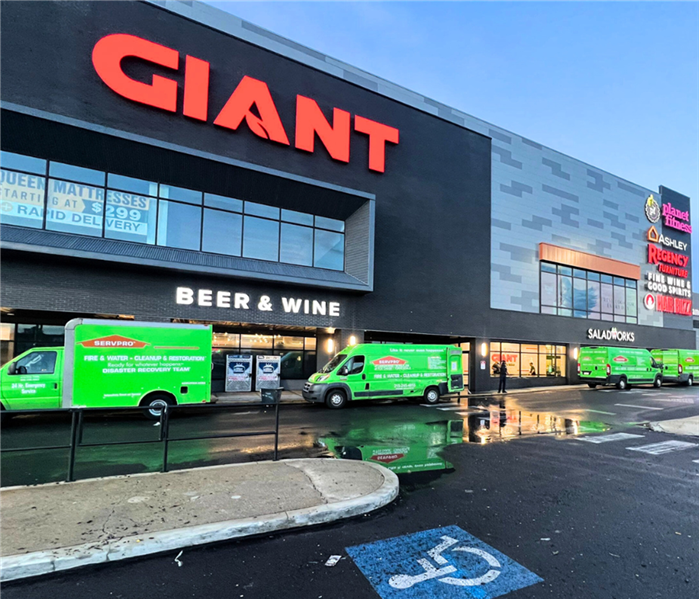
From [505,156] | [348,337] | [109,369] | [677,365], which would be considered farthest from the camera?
[677,365]

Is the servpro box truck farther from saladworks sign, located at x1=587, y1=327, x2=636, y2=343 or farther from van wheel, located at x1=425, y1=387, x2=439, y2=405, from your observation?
saladworks sign, located at x1=587, y1=327, x2=636, y2=343

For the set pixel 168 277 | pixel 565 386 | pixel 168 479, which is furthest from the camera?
pixel 565 386

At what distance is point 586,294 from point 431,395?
62.9ft

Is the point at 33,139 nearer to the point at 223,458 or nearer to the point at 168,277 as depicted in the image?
the point at 168,277

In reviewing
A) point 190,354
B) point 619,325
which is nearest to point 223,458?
point 190,354

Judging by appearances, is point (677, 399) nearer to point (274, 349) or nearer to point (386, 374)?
point (386, 374)

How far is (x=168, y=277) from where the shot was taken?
16.8 m

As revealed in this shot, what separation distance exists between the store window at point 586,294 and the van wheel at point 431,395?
13700mm

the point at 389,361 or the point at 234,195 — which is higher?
the point at 234,195

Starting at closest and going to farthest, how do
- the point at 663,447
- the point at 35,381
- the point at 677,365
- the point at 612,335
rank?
1. the point at 663,447
2. the point at 35,381
3. the point at 677,365
4. the point at 612,335

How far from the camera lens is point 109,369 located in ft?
38.9

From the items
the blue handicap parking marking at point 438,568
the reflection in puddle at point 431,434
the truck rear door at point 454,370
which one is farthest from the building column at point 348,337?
the blue handicap parking marking at point 438,568

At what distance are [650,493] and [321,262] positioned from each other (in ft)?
53.9

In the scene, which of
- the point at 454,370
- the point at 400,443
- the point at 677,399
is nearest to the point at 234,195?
the point at 454,370
